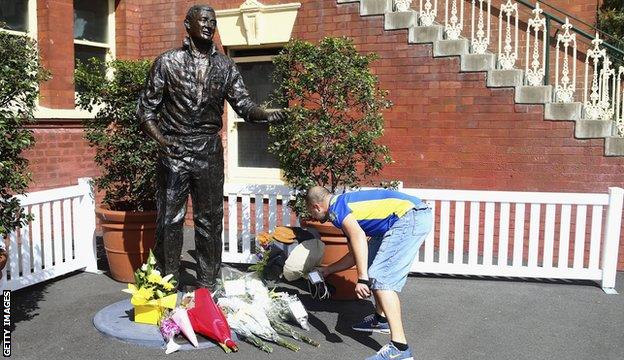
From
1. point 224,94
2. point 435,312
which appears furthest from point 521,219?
point 224,94

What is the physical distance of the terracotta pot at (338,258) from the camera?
5617 millimetres

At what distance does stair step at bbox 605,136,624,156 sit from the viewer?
6.70 meters

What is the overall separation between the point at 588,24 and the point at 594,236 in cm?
330

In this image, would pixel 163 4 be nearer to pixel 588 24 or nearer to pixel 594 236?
pixel 588 24

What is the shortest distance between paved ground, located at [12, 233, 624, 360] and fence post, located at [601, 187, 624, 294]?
0.16 metres

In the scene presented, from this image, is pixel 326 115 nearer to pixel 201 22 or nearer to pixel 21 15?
pixel 201 22

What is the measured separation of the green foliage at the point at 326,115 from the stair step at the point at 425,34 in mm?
1818

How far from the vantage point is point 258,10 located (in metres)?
8.35

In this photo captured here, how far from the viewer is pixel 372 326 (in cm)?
485

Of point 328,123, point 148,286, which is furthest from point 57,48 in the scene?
point 148,286

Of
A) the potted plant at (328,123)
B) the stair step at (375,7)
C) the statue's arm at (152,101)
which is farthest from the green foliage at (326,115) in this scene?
the stair step at (375,7)

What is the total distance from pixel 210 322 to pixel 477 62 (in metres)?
4.60

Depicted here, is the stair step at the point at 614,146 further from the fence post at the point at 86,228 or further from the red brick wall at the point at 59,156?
the red brick wall at the point at 59,156

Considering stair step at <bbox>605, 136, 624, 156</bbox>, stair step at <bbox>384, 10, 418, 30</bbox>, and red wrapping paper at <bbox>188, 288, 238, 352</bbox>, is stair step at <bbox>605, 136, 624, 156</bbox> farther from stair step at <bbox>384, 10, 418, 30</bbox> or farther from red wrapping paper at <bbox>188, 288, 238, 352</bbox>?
red wrapping paper at <bbox>188, 288, 238, 352</bbox>
